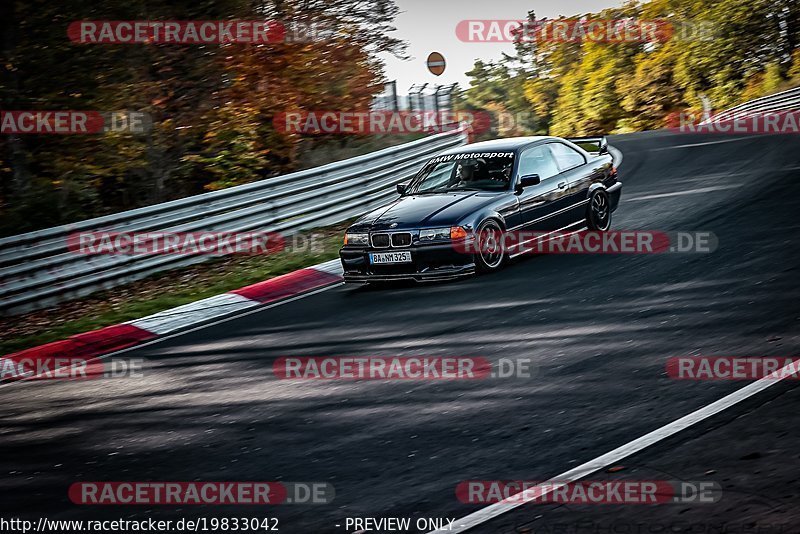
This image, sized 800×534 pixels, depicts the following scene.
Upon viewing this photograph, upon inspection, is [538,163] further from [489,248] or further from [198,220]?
[198,220]

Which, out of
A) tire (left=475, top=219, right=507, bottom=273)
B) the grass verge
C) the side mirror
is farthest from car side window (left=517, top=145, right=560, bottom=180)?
the grass verge

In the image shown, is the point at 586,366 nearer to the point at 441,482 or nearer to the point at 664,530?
the point at 441,482

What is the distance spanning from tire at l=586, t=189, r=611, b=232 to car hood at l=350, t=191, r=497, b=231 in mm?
1700

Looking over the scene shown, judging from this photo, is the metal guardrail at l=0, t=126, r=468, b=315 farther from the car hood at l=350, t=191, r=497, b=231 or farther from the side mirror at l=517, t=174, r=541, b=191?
the side mirror at l=517, t=174, r=541, b=191

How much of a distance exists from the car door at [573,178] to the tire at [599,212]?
116 millimetres

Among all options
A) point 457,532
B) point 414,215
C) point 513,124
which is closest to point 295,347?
point 414,215

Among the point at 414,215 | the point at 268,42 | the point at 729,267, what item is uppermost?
the point at 268,42

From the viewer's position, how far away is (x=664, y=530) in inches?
158

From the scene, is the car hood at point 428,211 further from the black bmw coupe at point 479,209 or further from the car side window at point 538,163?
the car side window at point 538,163

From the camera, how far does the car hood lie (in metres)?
9.96

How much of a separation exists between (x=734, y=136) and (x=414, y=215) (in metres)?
13.5

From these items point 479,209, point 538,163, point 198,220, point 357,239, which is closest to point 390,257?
point 357,239

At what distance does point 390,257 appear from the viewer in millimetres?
10031

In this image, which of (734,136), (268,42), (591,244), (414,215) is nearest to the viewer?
(414,215)
